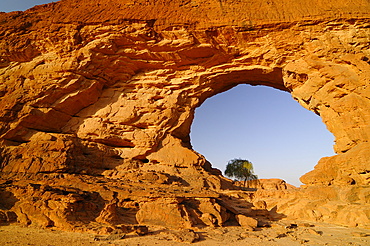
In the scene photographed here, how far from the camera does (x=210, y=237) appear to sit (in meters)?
7.92

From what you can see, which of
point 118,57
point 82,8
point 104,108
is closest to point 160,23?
point 118,57

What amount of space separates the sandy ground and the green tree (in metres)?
22.5

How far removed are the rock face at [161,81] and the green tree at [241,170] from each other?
1717 cm

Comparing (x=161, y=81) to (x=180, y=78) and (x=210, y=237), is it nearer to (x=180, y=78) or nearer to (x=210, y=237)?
(x=180, y=78)

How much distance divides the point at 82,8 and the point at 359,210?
→ 18.6 meters

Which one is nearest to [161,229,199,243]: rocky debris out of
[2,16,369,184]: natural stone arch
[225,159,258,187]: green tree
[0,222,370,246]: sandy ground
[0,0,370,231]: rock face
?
[0,222,370,246]: sandy ground

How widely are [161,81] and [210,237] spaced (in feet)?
36.5

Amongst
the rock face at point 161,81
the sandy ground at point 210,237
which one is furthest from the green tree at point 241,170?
the sandy ground at point 210,237

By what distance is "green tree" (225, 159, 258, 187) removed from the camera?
32219 mm

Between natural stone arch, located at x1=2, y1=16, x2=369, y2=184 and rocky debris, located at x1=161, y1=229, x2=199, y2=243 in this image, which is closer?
rocky debris, located at x1=161, y1=229, x2=199, y2=243

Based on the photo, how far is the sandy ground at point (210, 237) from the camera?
21.7 feet

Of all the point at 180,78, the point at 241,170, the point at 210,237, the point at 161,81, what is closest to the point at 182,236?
the point at 210,237

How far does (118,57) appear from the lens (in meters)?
15.9

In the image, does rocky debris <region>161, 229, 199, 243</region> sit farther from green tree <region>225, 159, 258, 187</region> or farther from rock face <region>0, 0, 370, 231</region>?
green tree <region>225, 159, 258, 187</region>
